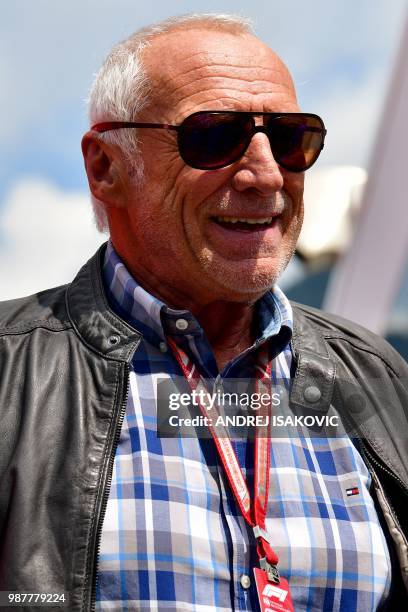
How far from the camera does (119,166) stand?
2.77 metres

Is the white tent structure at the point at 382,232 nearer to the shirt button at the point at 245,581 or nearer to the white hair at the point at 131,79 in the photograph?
the white hair at the point at 131,79

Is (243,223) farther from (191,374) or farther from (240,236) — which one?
(191,374)

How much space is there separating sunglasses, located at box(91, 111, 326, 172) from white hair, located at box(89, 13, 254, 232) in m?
0.08

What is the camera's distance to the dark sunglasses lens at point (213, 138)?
2.53 meters

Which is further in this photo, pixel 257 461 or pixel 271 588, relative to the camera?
pixel 257 461

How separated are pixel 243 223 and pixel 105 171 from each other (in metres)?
0.54

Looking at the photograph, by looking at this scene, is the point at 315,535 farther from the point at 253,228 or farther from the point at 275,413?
the point at 253,228

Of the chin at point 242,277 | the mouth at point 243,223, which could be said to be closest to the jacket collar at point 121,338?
the chin at point 242,277

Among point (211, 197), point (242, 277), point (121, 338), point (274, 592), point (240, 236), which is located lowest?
point (274, 592)

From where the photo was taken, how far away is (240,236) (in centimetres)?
256

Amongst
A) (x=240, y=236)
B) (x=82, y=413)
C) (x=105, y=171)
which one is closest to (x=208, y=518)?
(x=82, y=413)

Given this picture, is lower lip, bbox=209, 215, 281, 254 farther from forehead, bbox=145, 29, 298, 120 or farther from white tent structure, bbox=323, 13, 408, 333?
white tent structure, bbox=323, 13, 408, 333

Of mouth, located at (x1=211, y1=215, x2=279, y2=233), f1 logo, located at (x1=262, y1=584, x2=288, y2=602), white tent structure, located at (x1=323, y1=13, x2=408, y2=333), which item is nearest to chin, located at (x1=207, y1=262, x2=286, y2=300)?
mouth, located at (x1=211, y1=215, x2=279, y2=233)

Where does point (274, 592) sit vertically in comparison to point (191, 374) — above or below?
below
